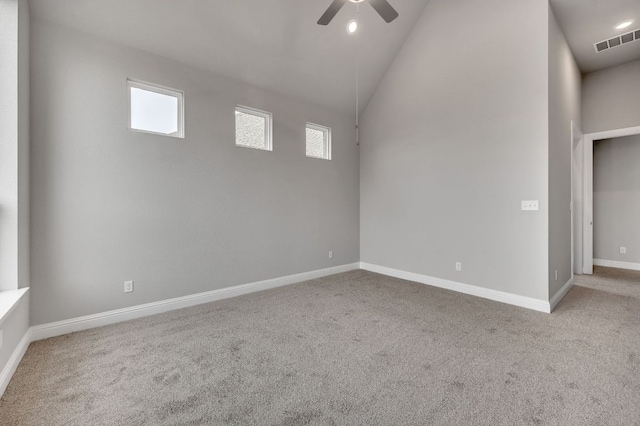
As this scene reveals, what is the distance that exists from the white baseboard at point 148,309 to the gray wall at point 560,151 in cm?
337

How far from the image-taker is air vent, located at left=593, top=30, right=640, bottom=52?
3.77 meters

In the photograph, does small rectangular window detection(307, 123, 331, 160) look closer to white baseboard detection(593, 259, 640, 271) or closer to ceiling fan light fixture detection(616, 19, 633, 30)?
ceiling fan light fixture detection(616, 19, 633, 30)

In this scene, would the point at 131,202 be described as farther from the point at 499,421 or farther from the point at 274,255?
the point at 499,421

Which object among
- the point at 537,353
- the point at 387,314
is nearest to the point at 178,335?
the point at 387,314

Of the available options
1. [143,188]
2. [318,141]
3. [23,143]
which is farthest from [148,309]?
[318,141]

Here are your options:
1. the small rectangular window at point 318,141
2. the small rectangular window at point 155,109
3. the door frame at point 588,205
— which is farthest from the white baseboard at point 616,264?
the small rectangular window at point 155,109

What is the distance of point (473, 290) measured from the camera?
3791 mm

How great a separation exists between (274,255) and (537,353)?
314 cm

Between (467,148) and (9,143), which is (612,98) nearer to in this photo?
(467,148)

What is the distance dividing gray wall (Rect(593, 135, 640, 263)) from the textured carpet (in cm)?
270

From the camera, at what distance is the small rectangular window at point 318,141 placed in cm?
478

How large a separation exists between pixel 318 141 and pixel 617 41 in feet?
14.6

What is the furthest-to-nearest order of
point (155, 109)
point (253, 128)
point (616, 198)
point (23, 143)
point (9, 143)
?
point (616, 198) → point (253, 128) → point (155, 109) → point (23, 143) → point (9, 143)

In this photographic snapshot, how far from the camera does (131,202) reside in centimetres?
298
